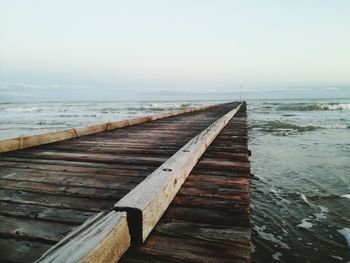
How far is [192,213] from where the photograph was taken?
204 cm

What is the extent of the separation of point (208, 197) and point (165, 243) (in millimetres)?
831

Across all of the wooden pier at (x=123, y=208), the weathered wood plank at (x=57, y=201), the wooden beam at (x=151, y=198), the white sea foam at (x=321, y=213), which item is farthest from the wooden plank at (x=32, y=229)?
the white sea foam at (x=321, y=213)

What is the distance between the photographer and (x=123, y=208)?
62.0 inches

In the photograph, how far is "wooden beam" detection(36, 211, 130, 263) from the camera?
1.15m

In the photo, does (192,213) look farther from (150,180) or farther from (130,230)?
(130,230)

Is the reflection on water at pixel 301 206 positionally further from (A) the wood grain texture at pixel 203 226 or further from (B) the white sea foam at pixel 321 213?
(A) the wood grain texture at pixel 203 226

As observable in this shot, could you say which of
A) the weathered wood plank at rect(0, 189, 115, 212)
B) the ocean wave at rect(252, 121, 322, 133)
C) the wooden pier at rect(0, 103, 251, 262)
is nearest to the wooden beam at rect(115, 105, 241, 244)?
the wooden pier at rect(0, 103, 251, 262)

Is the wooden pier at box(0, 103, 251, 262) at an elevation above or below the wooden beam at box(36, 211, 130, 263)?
below

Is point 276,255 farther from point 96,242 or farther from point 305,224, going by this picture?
point 96,242

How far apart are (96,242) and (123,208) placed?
0.34m

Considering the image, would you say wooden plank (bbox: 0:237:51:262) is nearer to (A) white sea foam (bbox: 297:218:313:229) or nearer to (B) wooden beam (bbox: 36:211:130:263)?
(B) wooden beam (bbox: 36:211:130:263)

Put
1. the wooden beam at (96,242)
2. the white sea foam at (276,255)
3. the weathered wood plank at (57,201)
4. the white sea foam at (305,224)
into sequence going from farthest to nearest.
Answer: the white sea foam at (305,224) < the white sea foam at (276,255) < the weathered wood plank at (57,201) < the wooden beam at (96,242)

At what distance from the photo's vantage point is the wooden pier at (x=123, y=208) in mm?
1459

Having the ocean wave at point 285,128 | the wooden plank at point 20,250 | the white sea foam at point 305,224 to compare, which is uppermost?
the wooden plank at point 20,250
